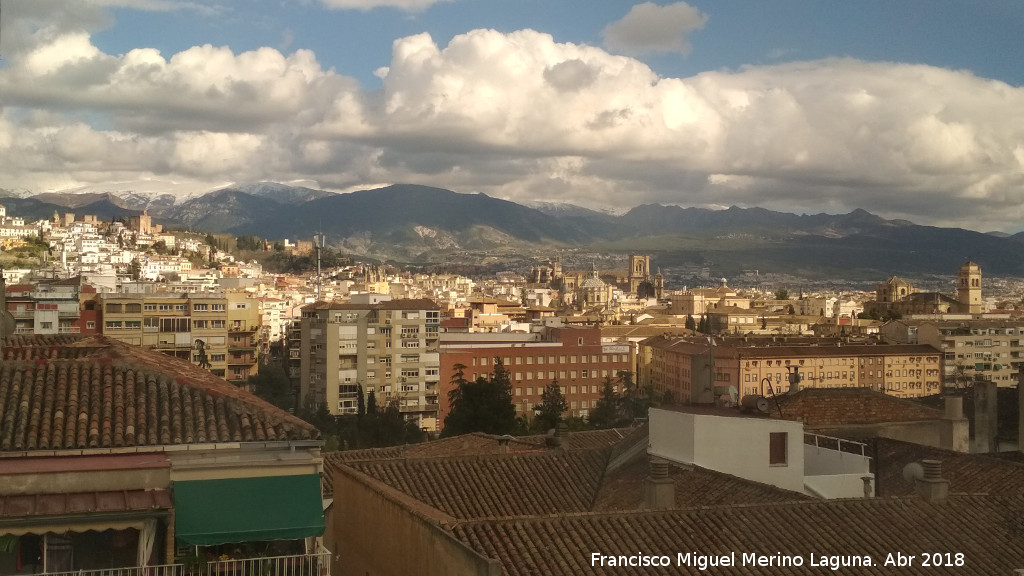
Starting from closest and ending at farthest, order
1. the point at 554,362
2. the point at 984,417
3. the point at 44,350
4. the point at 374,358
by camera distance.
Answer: the point at 44,350, the point at 984,417, the point at 374,358, the point at 554,362

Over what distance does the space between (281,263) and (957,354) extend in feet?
367

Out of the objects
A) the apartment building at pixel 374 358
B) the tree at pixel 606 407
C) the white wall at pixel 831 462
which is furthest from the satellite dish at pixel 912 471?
the apartment building at pixel 374 358

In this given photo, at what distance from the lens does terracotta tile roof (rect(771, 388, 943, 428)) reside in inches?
757

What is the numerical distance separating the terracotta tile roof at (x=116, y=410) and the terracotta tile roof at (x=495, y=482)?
326 cm

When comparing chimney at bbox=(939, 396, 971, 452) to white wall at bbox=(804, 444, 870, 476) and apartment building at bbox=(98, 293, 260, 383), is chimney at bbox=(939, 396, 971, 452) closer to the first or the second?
white wall at bbox=(804, 444, 870, 476)

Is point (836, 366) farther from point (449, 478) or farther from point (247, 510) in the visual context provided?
point (247, 510)

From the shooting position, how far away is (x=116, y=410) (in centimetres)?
955

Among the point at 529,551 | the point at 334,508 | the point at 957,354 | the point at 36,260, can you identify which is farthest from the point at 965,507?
the point at 36,260

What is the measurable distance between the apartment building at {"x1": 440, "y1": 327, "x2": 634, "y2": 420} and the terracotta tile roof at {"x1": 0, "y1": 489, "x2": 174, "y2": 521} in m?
56.5

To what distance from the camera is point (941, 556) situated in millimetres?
9703

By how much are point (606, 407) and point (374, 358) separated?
13642mm

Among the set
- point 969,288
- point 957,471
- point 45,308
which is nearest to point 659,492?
point 957,471

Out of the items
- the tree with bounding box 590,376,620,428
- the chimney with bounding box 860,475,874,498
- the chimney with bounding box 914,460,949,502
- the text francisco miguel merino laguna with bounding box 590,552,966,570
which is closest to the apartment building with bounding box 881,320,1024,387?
the tree with bounding box 590,376,620,428

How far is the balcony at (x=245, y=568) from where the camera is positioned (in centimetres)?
859
